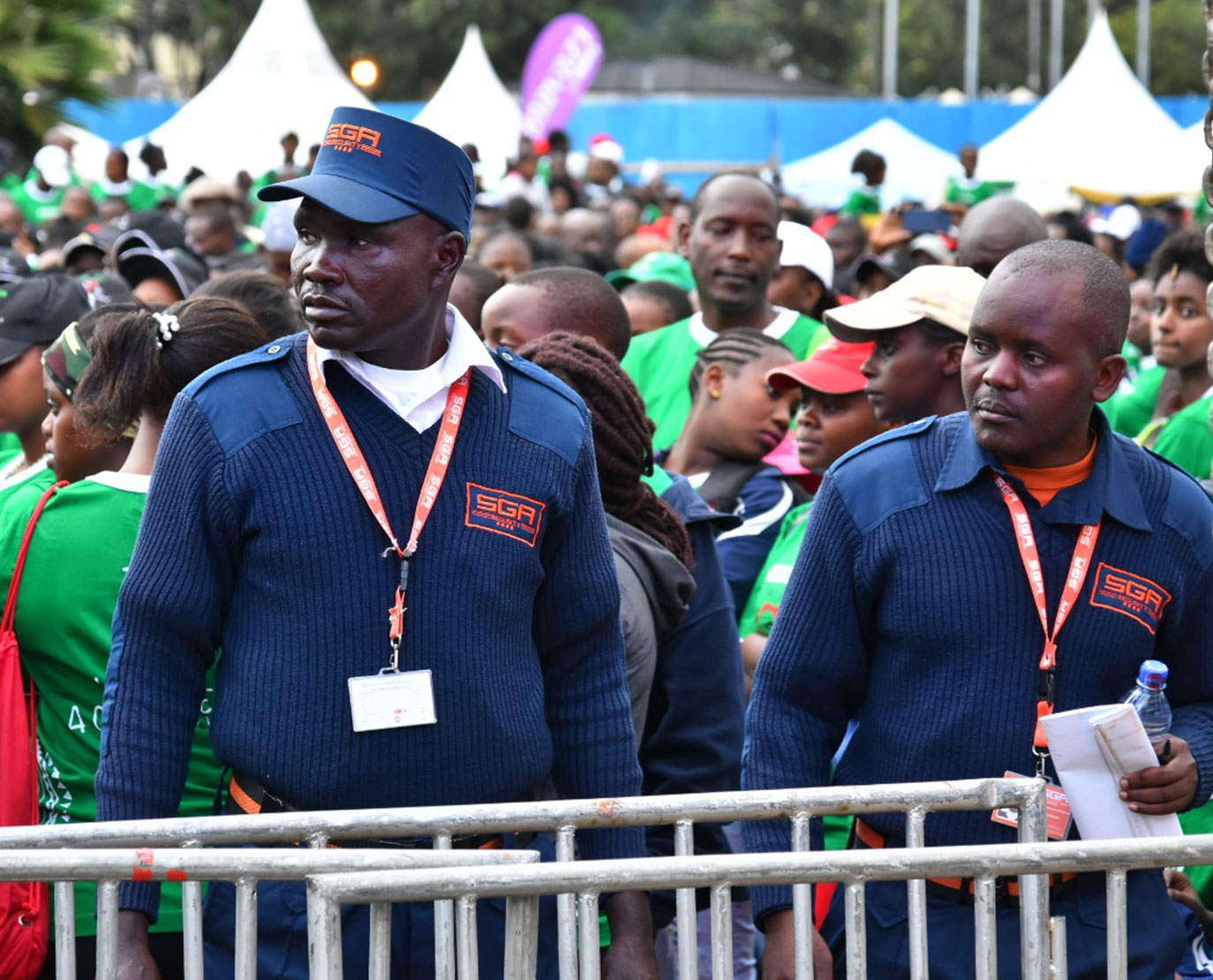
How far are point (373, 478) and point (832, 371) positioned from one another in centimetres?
233

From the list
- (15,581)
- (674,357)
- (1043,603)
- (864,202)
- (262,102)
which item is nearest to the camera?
(1043,603)

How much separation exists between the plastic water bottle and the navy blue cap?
145cm

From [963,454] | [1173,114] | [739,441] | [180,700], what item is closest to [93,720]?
[180,700]

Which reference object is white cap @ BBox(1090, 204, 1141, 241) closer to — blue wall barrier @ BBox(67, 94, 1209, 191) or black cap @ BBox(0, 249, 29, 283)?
black cap @ BBox(0, 249, 29, 283)

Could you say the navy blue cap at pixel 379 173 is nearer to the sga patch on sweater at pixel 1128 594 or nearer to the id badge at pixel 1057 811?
the sga patch on sweater at pixel 1128 594

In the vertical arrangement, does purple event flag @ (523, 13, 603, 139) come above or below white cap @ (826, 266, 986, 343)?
above

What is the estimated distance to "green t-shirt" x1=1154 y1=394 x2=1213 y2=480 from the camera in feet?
18.7

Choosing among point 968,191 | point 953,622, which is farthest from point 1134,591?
point 968,191

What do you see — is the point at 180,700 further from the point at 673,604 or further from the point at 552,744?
the point at 673,604

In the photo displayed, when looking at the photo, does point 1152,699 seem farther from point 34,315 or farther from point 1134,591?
point 34,315

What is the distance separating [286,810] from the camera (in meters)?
2.85

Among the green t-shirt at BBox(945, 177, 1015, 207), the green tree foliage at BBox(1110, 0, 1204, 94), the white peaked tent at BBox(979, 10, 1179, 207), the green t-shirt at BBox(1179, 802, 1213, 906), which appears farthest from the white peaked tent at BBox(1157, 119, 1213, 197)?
the green tree foliage at BBox(1110, 0, 1204, 94)

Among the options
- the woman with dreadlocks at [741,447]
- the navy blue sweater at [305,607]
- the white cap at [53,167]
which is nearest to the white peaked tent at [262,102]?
the white cap at [53,167]

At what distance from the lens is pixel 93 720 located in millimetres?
3443
